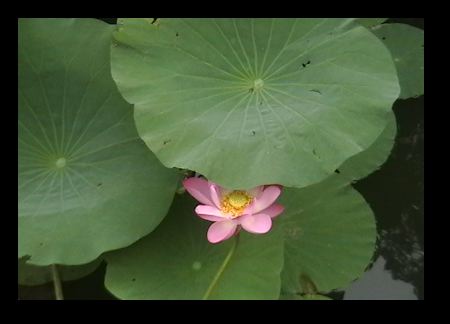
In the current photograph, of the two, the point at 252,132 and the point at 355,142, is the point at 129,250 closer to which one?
the point at 252,132

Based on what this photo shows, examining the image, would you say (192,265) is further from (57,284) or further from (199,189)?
(57,284)

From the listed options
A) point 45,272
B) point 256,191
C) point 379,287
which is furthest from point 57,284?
point 379,287

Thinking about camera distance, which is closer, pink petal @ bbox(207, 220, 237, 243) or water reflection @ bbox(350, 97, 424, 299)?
pink petal @ bbox(207, 220, 237, 243)

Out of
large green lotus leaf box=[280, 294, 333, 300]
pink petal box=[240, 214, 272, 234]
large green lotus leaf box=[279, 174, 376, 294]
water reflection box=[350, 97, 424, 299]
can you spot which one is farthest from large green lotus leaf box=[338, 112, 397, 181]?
pink petal box=[240, 214, 272, 234]

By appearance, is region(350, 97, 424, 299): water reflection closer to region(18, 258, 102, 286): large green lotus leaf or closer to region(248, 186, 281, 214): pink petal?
region(248, 186, 281, 214): pink petal

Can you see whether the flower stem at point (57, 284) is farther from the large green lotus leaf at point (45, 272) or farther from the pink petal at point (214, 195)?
the pink petal at point (214, 195)

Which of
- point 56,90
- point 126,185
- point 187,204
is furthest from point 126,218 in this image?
point 56,90
